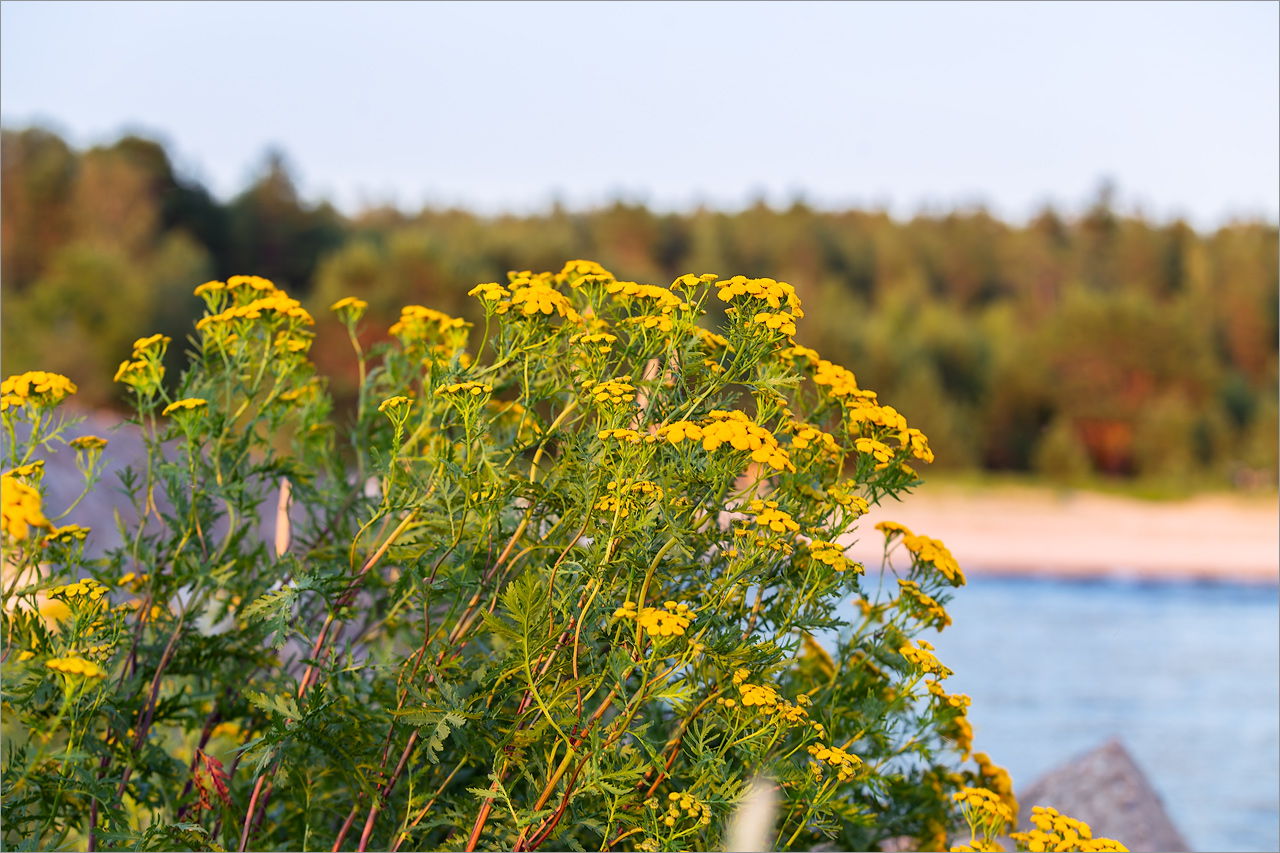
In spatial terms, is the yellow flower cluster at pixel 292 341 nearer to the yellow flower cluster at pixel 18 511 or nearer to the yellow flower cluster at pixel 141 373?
the yellow flower cluster at pixel 141 373

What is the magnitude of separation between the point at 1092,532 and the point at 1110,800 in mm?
22686

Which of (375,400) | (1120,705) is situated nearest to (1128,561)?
(1120,705)

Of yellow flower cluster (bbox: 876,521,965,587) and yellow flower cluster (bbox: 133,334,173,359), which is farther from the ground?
yellow flower cluster (bbox: 133,334,173,359)

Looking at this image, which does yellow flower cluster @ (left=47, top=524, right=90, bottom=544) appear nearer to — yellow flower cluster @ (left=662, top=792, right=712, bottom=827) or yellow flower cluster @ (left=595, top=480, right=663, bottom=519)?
yellow flower cluster @ (left=595, top=480, right=663, bottom=519)

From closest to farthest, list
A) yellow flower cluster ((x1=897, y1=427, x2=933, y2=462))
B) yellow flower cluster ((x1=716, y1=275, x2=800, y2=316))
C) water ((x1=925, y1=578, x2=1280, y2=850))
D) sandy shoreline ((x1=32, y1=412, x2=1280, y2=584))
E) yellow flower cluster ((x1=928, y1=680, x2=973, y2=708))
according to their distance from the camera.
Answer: yellow flower cluster ((x1=716, y1=275, x2=800, y2=316))
yellow flower cluster ((x1=897, y1=427, x2=933, y2=462))
yellow flower cluster ((x1=928, y1=680, x2=973, y2=708))
water ((x1=925, y1=578, x2=1280, y2=850))
sandy shoreline ((x1=32, y1=412, x2=1280, y2=584))

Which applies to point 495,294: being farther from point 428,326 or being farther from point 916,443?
point 916,443

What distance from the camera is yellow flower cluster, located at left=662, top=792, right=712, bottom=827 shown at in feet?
5.02

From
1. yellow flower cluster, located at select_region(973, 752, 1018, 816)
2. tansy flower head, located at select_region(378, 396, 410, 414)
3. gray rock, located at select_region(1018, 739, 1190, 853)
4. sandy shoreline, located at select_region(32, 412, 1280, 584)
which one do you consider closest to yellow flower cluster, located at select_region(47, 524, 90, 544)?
tansy flower head, located at select_region(378, 396, 410, 414)

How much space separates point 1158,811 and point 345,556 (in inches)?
123

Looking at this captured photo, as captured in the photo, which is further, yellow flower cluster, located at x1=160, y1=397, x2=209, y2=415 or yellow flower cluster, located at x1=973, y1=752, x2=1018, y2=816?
yellow flower cluster, located at x1=973, y1=752, x2=1018, y2=816

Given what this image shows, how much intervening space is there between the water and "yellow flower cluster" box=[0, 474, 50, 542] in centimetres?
349

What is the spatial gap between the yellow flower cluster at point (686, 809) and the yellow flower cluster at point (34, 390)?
1205 millimetres

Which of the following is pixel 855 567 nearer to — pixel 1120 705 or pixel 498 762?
pixel 498 762

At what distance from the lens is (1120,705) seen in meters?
10.4
